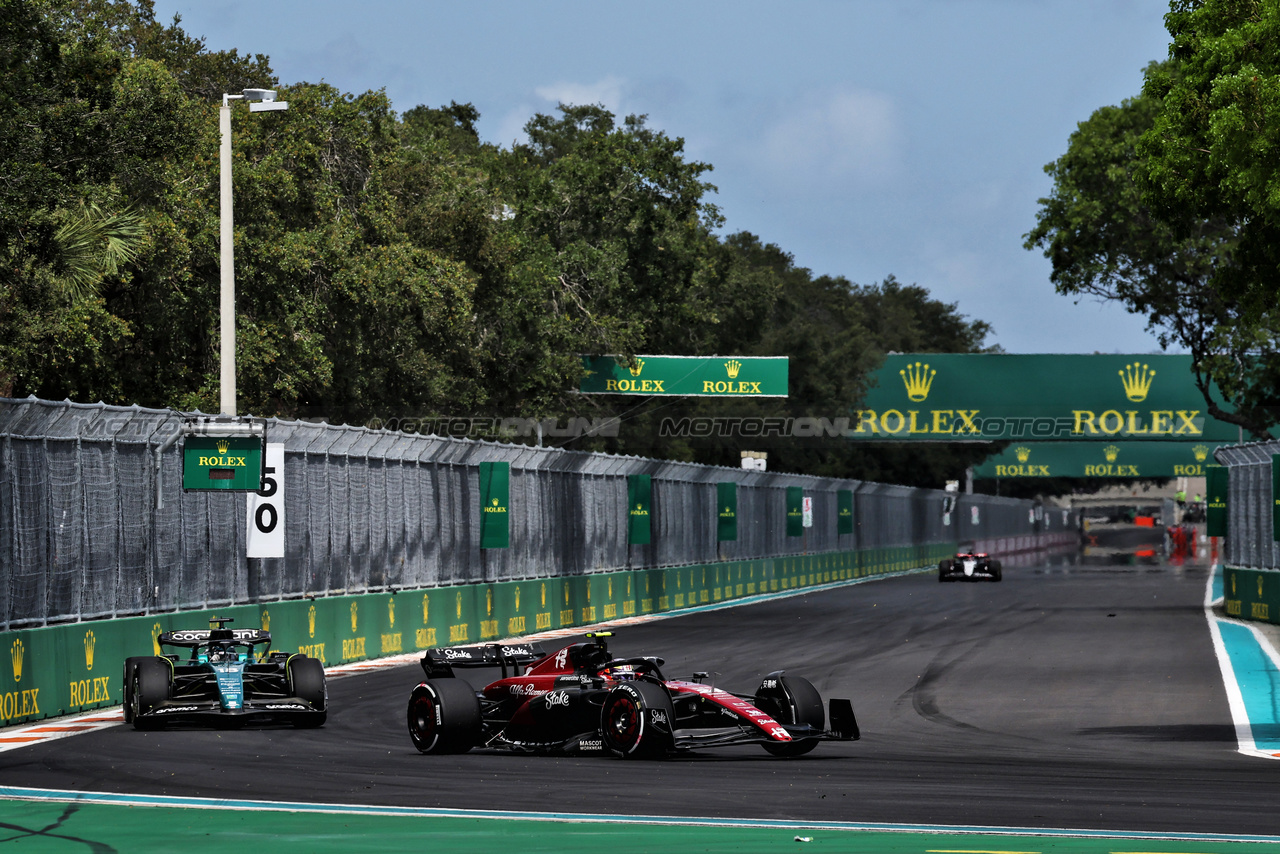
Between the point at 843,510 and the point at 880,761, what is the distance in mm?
45879

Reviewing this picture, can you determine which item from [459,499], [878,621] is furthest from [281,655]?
[878,621]

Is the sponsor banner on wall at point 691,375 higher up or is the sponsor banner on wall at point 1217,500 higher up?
the sponsor banner on wall at point 691,375

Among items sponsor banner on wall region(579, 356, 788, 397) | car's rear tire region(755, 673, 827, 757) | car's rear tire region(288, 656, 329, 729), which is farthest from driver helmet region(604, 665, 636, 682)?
sponsor banner on wall region(579, 356, 788, 397)

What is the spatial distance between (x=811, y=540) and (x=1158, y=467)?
1444 inches

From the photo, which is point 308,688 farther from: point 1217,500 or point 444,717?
point 1217,500

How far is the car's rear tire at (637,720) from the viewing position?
12.2 m

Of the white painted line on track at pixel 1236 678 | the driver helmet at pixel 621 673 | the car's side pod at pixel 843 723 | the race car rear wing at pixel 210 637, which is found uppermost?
the race car rear wing at pixel 210 637

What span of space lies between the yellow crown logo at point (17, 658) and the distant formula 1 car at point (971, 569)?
128 feet

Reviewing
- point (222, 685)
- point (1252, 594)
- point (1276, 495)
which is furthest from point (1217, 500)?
point (222, 685)

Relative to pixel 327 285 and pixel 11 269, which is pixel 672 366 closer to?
pixel 327 285

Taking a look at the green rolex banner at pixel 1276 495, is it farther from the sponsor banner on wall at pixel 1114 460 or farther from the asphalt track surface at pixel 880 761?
the sponsor banner on wall at pixel 1114 460

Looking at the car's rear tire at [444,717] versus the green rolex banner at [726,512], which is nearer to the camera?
the car's rear tire at [444,717]

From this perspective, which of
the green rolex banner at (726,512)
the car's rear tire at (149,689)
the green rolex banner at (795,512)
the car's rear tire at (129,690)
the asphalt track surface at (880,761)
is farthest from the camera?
the green rolex banner at (795,512)

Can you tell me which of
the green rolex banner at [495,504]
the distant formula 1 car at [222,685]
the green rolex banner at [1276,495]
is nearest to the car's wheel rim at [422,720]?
the distant formula 1 car at [222,685]
